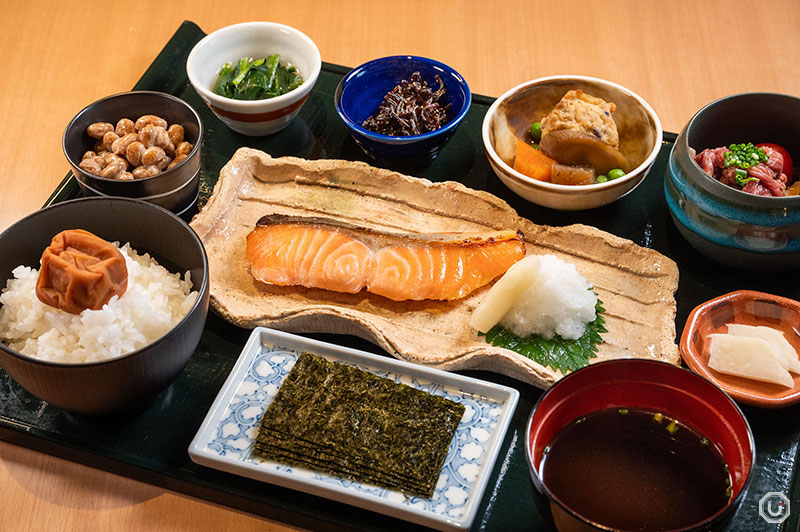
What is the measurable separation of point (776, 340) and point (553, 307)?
1.99 feet

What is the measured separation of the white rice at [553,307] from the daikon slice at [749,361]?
367 mm

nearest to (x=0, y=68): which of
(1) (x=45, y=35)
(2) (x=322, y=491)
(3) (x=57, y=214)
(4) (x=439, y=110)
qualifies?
(1) (x=45, y=35)

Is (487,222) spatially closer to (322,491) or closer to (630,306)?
(630,306)

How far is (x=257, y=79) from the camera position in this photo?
296 centimetres

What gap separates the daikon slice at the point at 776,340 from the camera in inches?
85.4

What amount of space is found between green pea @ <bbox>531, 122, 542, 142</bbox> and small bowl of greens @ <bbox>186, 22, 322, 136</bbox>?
0.81 meters

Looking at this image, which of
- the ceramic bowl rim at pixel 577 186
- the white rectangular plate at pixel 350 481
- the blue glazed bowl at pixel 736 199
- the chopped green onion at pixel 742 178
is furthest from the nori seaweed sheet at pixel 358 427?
the chopped green onion at pixel 742 178

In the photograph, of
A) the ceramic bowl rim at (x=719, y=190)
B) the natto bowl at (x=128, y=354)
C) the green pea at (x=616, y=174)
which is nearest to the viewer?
the natto bowl at (x=128, y=354)

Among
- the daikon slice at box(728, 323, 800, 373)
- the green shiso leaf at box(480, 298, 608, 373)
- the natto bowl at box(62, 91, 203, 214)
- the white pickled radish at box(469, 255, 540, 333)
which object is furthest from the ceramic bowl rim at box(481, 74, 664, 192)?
the natto bowl at box(62, 91, 203, 214)

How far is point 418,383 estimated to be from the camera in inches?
87.4

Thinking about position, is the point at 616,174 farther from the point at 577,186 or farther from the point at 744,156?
the point at 744,156

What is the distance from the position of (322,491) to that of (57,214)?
108cm

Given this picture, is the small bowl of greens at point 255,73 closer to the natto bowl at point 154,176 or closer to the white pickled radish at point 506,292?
the natto bowl at point 154,176

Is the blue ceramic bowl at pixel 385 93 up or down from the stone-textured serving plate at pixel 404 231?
up
